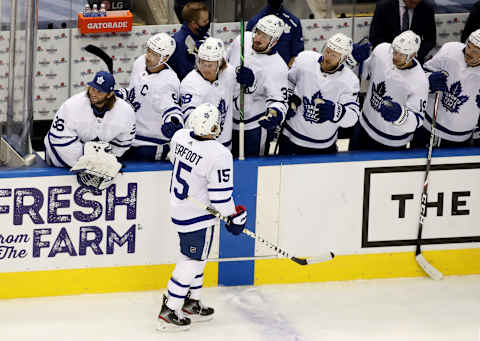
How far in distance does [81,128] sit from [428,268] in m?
2.50

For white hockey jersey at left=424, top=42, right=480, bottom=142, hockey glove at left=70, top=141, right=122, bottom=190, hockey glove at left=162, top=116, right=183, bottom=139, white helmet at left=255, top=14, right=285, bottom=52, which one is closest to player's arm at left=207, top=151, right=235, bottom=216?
hockey glove at left=162, top=116, right=183, bottom=139

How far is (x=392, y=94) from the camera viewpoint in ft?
21.2

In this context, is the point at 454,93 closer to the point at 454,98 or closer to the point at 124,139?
the point at 454,98

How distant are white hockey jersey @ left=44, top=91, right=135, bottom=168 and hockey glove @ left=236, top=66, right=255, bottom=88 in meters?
0.71

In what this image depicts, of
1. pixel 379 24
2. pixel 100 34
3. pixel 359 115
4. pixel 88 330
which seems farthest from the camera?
pixel 100 34

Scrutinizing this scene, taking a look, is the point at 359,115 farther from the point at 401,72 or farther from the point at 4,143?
the point at 4,143

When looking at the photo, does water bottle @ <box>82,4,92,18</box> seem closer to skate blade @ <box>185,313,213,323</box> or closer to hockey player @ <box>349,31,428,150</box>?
hockey player @ <box>349,31,428,150</box>

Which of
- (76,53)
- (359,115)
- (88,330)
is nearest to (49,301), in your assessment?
(88,330)

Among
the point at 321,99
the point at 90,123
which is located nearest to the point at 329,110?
the point at 321,99

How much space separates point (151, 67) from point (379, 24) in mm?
2151

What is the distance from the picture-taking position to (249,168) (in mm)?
6234

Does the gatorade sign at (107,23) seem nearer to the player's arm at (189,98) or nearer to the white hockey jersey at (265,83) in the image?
the white hockey jersey at (265,83)

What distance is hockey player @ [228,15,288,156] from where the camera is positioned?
245 inches

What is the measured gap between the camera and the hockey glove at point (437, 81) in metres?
6.48
